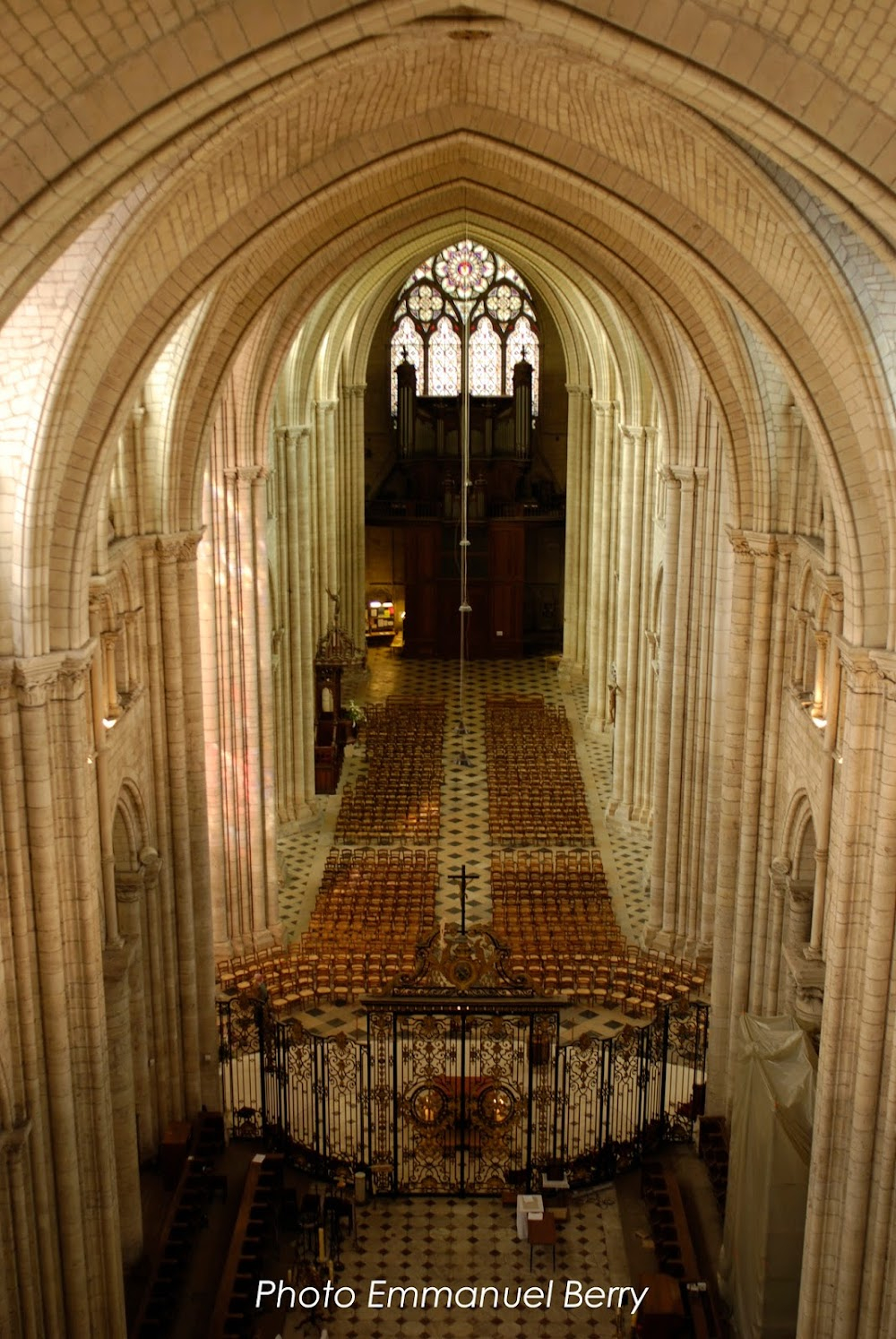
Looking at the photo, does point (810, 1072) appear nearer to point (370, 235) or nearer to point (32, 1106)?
point (32, 1106)

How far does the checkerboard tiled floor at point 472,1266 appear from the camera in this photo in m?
15.9

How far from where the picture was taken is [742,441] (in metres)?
17.9

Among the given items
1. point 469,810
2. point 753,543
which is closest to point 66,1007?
point 753,543

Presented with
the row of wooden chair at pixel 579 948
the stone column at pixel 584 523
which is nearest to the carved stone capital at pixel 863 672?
the row of wooden chair at pixel 579 948

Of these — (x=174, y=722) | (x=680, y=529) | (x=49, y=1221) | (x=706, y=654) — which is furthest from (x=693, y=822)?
(x=49, y=1221)

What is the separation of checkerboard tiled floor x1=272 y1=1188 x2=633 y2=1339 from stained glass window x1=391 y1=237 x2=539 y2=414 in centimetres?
2796

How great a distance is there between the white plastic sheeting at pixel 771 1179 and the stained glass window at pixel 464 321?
29.0 m

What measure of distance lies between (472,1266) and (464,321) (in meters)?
29.5

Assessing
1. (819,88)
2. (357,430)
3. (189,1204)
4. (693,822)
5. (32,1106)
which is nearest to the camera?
(819,88)

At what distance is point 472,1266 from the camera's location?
16734 mm

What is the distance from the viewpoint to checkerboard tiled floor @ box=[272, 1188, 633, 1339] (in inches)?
626

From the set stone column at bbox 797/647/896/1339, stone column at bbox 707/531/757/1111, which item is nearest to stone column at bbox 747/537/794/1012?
stone column at bbox 707/531/757/1111

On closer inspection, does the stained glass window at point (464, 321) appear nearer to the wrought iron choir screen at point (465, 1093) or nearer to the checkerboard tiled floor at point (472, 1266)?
the wrought iron choir screen at point (465, 1093)

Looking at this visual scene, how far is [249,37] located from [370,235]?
12.3m
